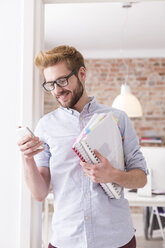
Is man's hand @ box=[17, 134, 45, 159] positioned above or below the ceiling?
below

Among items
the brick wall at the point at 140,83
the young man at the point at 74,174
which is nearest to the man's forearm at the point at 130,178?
the young man at the point at 74,174

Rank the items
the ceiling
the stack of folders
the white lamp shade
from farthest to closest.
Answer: the white lamp shade < the ceiling < the stack of folders

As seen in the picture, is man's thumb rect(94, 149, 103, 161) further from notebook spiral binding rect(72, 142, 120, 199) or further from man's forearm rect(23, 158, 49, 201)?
man's forearm rect(23, 158, 49, 201)

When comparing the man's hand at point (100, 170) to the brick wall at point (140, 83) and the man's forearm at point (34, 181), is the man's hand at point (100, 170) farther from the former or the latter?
the brick wall at point (140, 83)

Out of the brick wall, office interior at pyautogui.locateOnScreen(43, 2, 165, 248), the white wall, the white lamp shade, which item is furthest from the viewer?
the brick wall

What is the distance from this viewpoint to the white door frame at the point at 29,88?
4.37ft

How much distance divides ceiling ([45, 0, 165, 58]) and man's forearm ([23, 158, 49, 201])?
231cm

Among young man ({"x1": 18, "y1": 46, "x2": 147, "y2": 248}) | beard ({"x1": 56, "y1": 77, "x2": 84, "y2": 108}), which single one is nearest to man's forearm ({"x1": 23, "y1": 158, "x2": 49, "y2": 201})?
young man ({"x1": 18, "y1": 46, "x2": 147, "y2": 248})

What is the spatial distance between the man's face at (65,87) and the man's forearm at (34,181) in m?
0.28

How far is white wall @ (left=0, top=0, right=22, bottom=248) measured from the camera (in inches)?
53.8

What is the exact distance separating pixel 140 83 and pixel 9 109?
399 cm

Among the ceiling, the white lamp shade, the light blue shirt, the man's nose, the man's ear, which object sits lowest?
the light blue shirt

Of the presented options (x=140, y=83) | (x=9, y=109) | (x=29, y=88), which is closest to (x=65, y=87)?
(x=29, y=88)

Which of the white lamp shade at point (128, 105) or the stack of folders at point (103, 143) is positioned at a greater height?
the white lamp shade at point (128, 105)
